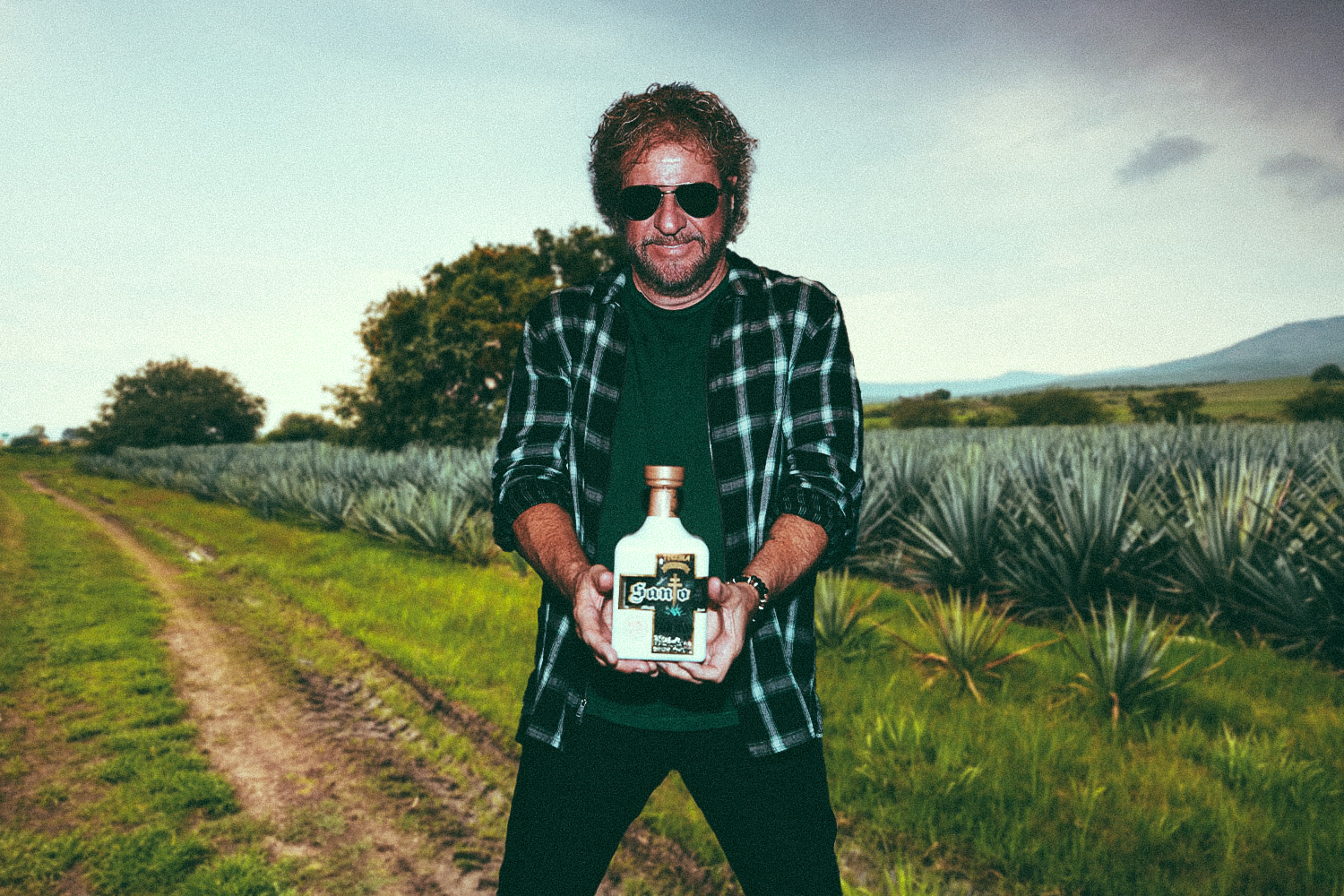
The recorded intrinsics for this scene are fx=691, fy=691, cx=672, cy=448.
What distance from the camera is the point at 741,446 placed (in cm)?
156

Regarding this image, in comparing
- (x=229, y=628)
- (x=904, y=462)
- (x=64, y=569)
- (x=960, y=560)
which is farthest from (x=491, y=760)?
(x=64, y=569)

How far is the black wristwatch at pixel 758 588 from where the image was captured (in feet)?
4.17

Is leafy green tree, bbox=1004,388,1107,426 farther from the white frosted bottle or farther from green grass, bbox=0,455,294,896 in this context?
the white frosted bottle

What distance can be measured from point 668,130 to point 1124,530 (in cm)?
611

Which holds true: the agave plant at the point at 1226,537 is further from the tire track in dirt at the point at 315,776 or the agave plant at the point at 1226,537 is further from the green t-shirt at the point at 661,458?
the tire track in dirt at the point at 315,776

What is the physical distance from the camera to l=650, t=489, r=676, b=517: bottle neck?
1.21m

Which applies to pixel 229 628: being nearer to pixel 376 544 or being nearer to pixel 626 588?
pixel 376 544

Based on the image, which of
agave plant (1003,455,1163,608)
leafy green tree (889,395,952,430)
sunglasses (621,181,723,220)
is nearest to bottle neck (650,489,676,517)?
sunglasses (621,181,723,220)

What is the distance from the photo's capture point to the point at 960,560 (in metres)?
6.45

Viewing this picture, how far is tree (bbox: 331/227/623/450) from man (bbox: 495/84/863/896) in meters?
20.5

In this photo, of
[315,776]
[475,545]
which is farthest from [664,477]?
[475,545]

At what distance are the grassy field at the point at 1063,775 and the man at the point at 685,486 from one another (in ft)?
4.76

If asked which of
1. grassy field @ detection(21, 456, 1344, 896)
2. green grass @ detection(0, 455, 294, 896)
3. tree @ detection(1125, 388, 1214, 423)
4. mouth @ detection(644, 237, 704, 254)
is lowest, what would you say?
grassy field @ detection(21, 456, 1344, 896)

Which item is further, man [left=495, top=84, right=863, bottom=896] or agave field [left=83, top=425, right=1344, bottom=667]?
agave field [left=83, top=425, right=1344, bottom=667]
